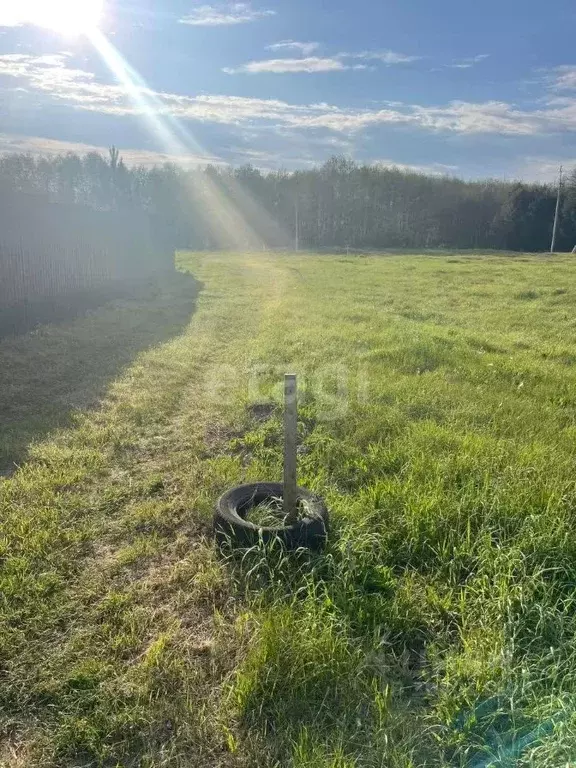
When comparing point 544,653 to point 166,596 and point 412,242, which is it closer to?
point 166,596

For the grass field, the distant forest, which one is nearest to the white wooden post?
the grass field

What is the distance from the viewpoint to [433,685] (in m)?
2.66

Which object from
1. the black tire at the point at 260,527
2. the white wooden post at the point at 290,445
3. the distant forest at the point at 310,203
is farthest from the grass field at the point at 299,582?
the distant forest at the point at 310,203

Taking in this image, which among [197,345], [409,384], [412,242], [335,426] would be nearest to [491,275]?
[197,345]

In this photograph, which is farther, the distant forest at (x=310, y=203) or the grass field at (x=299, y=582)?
the distant forest at (x=310, y=203)

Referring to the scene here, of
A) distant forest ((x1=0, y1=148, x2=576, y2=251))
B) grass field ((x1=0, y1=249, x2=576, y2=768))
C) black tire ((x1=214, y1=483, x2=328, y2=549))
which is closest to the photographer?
grass field ((x1=0, y1=249, x2=576, y2=768))

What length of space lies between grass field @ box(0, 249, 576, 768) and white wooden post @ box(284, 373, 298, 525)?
1.03ft

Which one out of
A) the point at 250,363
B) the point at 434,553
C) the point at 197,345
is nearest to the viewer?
the point at 434,553

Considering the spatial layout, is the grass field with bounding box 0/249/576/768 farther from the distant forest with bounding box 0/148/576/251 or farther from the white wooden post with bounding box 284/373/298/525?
the distant forest with bounding box 0/148/576/251

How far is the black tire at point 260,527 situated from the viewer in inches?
141

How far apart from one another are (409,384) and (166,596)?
4498 mm

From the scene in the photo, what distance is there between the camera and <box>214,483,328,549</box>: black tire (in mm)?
A: 3586

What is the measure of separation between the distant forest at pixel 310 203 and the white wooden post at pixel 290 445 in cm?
5391

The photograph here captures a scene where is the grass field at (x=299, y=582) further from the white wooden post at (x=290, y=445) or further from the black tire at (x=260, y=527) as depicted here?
the white wooden post at (x=290, y=445)
